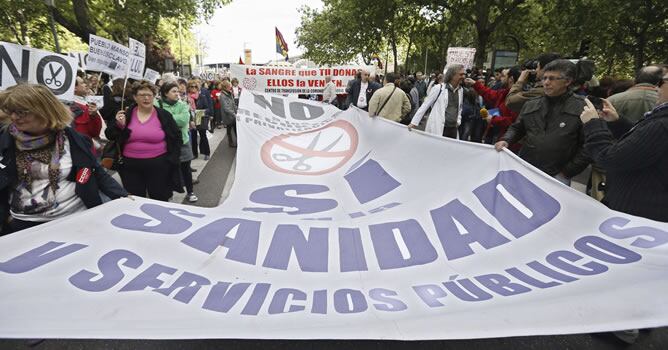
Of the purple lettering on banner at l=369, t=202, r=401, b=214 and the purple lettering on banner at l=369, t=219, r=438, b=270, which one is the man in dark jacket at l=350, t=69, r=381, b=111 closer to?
the purple lettering on banner at l=369, t=202, r=401, b=214

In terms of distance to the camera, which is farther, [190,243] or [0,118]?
[0,118]

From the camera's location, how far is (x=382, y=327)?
1.69 m

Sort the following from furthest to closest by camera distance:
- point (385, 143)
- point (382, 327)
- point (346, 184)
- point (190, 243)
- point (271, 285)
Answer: point (385, 143) < point (346, 184) < point (190, 243) < point (271, 285) < point (382, 327)

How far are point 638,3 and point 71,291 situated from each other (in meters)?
20.7

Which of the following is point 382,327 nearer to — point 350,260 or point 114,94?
point 350,260

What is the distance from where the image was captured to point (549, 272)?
6.54 ft

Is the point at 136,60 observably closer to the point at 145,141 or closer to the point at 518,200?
the point at 145,141

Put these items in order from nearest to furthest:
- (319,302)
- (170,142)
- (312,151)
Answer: (319,302)
(170,142)
(312,151)

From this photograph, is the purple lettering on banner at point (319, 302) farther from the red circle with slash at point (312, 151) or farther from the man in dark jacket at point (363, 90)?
the man in dark jacket at point (363, 90)

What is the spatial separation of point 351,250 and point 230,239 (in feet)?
2.83

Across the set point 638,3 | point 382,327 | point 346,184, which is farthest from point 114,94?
point 638,3

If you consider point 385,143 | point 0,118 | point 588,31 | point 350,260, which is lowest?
point 350,260

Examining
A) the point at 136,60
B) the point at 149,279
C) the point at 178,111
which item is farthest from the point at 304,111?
the point at 149,279

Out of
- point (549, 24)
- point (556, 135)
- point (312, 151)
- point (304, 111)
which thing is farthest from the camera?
point (549, 24)
